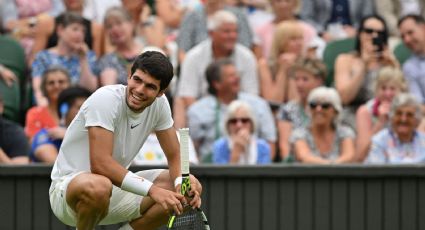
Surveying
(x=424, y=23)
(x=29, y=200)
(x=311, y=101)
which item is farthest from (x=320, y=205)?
(x=424, y=23)

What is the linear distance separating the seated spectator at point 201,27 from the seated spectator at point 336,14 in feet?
2.88

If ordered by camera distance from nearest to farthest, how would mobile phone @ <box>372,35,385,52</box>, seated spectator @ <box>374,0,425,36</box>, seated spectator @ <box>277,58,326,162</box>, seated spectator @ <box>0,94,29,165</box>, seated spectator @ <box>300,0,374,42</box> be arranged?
seated spectator @ <box>0,94,29,165</box>
seated spectator @ <box>277,58,326,162</box>
mobile phone @ <box>372,35,385,52</box>
seated spectator @ <box>300,0,374,42</box>
seated spectator @ <box>374,0,425,36</box>

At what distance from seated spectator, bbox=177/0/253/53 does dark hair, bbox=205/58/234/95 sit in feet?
2.37

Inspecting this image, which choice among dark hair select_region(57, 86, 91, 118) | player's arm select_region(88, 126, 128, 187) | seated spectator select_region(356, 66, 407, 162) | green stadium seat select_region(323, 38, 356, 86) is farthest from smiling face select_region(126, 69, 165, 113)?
green stadium seat select_region(323, 38, 356, 86)

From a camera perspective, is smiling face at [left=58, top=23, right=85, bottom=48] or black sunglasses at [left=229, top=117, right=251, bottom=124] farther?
smiling face at [left=58, top=23, right=85, bottom=48]

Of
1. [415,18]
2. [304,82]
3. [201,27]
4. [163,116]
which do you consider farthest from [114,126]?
[415,18]

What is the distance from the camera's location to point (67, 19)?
11203 millimetres

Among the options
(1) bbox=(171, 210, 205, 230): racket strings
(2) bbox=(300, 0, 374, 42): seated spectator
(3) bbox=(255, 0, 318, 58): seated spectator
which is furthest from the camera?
(2) bbox=(300, 0, 374, 42): seated spectator

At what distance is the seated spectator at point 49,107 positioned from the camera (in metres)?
10.5

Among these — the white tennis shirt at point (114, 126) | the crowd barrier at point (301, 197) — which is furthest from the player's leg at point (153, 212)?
the crowd barrier at point (301, 197)

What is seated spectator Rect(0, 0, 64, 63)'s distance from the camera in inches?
449

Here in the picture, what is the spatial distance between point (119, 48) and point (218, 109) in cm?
133

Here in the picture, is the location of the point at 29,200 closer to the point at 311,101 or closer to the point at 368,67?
the point at 311,101

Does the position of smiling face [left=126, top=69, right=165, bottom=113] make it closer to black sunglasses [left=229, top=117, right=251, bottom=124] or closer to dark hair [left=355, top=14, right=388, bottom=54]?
black sunglasses [left=229, top=117, right=251, bottom=124]
